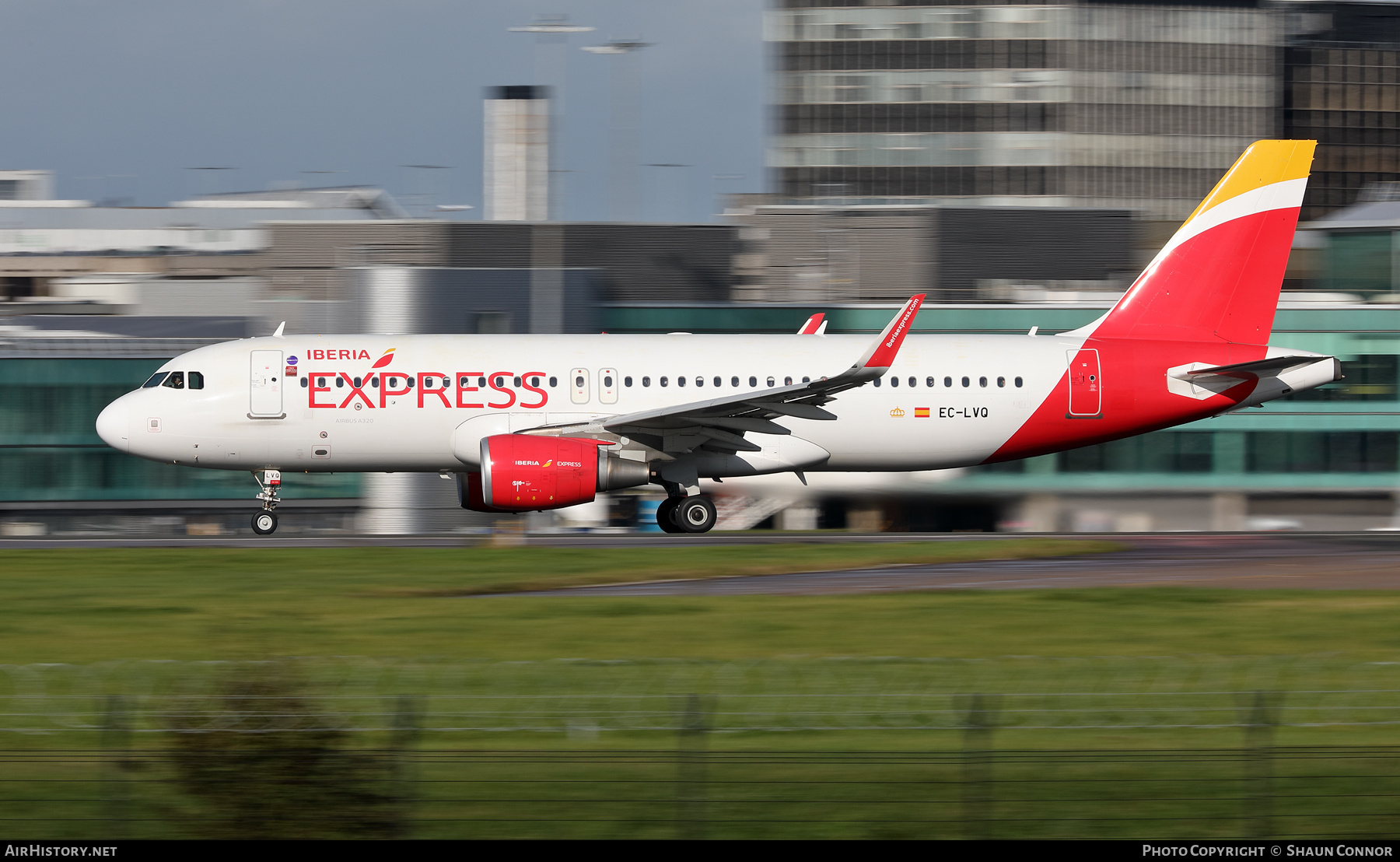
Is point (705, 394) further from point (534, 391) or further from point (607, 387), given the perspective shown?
point (534, 391)

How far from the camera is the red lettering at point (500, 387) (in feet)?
91.4

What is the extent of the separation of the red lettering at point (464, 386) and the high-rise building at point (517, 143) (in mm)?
63058

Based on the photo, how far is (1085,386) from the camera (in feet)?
93.9

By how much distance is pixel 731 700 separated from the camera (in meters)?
11.8

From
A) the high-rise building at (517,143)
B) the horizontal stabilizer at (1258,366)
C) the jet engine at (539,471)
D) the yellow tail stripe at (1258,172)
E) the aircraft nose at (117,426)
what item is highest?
the high-rise building at (517,143)

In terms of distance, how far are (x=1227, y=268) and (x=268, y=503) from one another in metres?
18.8

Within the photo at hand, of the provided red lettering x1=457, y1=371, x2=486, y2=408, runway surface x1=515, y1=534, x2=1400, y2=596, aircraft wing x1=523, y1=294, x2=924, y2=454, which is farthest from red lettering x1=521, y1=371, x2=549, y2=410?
runway surface x1=515, y1=534, x2=1400, y2=596

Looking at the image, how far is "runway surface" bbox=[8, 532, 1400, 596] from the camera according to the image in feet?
65.8

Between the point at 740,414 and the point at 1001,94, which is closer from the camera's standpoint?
the point at 740,414

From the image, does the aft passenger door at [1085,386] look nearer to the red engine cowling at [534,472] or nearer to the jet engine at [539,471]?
the jet engine at [539,471]

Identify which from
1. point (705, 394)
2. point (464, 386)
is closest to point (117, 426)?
point (464, 386)

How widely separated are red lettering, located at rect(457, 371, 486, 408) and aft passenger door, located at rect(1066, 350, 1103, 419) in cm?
1093

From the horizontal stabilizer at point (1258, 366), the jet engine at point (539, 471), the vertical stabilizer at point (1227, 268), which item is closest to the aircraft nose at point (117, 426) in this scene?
the jet engine at point (539, 471)
